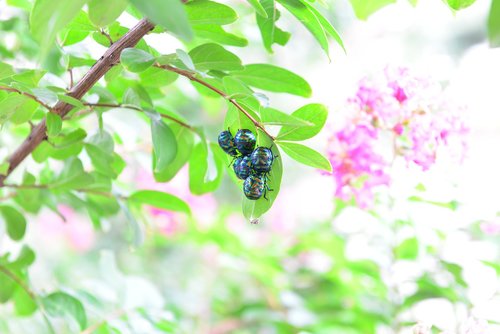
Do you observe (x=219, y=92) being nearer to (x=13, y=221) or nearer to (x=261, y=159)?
(x=261, y=159)

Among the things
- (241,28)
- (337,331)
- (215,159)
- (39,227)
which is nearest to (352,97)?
(215,159)

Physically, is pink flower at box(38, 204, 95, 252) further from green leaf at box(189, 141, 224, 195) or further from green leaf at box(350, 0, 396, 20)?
green leaf at box(350, 0, 396, 20)

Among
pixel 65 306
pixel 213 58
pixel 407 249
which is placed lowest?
pixel 65 306

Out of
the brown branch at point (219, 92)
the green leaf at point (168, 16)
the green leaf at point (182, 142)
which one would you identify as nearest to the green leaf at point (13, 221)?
the green leaf at point (182, 142)

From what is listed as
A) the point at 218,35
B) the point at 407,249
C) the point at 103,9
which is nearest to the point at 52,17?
the point at 103,9

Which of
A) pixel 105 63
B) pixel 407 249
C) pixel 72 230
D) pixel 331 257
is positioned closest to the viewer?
pixel 105 63

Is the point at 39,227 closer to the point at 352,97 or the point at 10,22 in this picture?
the point at 10,22

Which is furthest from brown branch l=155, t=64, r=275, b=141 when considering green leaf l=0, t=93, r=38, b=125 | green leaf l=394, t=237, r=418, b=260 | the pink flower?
the pink flower

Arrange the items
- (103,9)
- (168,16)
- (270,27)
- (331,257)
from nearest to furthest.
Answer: (168,16) → (103,9) → (270,27) → (331,257)
